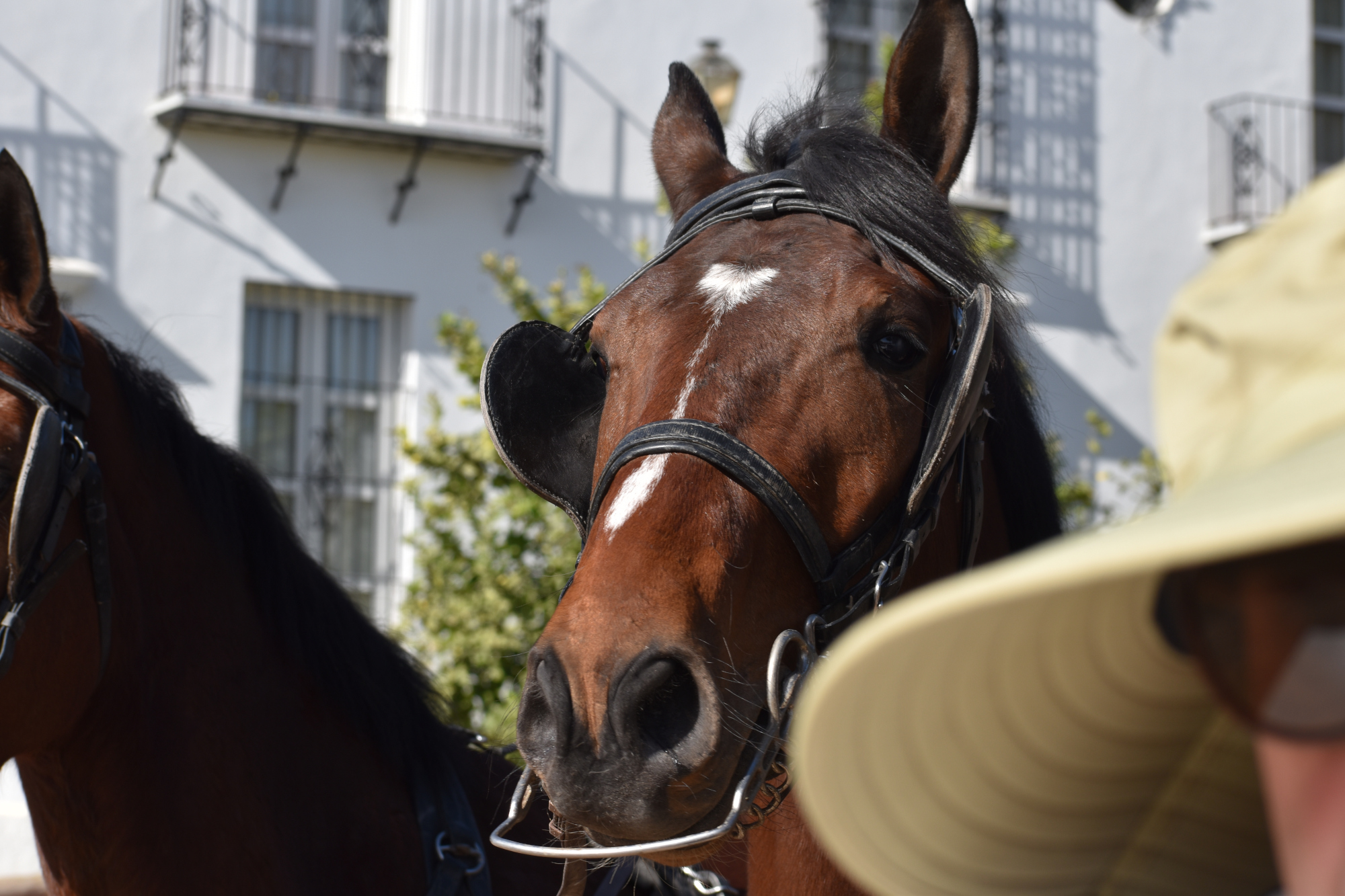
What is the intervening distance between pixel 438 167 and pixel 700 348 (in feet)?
27.0

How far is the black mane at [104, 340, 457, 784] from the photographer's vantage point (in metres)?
2.52

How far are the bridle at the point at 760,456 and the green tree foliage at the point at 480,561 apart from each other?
159 inches

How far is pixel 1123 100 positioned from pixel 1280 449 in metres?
11.4

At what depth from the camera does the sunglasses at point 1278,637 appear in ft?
2.08

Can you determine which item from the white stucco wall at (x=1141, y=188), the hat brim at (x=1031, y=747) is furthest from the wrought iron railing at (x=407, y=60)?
the hat brim at (x=1031, y=747)

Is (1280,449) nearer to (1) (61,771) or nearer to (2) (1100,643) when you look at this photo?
(2) (1100,643)

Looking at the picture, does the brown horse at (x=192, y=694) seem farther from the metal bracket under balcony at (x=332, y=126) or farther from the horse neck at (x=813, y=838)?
the metal bracket under balcony at (x=332, y=126)

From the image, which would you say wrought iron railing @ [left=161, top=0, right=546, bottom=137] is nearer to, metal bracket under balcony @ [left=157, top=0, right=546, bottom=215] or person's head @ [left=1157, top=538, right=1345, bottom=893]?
metal bracket under balcony @ [left=157, top=0, right=546, bottom=215]

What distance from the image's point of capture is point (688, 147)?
8.04 feet

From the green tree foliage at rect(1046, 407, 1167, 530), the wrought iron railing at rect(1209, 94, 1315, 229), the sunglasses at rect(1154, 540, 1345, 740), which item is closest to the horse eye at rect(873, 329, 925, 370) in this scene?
the sunglasses at rect(1154, 540, 1345, 740)

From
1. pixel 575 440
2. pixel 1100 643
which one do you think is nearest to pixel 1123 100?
pixel 575 440

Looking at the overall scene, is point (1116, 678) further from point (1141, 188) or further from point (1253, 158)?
point (1253, 158)

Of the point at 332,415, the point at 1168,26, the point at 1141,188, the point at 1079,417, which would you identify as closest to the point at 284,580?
the point at 332,415

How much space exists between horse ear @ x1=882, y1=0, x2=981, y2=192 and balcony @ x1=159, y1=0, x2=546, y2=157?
758 centimetres
